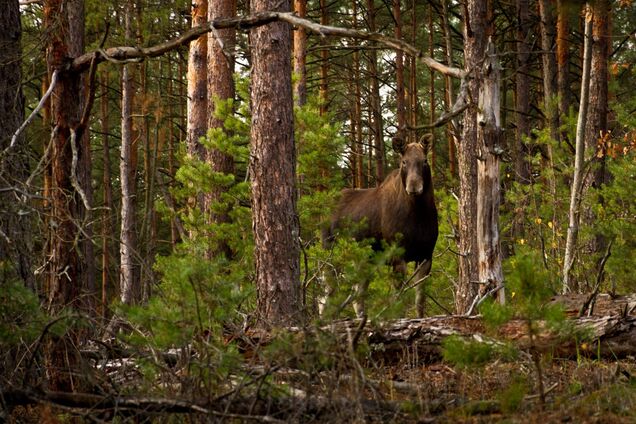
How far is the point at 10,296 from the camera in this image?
4770 mm

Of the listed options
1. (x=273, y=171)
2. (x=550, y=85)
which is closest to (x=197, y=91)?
(x=273, y=171)

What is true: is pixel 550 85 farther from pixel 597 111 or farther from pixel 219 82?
pixel 219 82

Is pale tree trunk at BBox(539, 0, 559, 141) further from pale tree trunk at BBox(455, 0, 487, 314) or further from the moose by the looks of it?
the moose

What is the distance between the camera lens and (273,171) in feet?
29.1

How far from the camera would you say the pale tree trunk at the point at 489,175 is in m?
6.86

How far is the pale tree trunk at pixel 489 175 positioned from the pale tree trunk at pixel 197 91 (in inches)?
281

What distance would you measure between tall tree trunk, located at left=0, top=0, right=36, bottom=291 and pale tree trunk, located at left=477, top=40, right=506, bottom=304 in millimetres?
3709

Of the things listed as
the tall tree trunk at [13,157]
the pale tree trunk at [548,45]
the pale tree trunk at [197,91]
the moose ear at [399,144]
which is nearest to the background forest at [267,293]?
the tall tree trunk at [13,157]

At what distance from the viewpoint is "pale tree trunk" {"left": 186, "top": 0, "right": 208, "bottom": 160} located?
14109 millimetres

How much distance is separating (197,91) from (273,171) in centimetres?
627

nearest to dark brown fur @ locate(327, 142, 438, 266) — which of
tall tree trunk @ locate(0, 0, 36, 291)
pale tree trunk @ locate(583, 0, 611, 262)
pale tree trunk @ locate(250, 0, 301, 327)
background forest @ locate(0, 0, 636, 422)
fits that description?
background forest @ locate(0, 0, 636, 422)

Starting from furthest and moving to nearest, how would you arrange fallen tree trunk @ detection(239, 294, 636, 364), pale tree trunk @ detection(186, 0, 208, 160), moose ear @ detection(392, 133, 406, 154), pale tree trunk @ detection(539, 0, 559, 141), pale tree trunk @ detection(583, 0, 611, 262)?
pale tree trunk @ detection(539, 0, 559, 141)
pale tree trunk @ detection(583, 0, 611, 262)
pale tree trunk @ detection(186, 0, 208, 160)
moose ear @ detection(392, 133, 406, 154)
fallen tree trunk @ detection(239, 294, 636, 364)

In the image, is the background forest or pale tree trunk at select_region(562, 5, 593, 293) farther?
pale tree trunk at select_region(562, 5, 593, 293)

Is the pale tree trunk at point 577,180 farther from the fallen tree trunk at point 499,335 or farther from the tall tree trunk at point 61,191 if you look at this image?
the tall tree trunk at point 61,191
